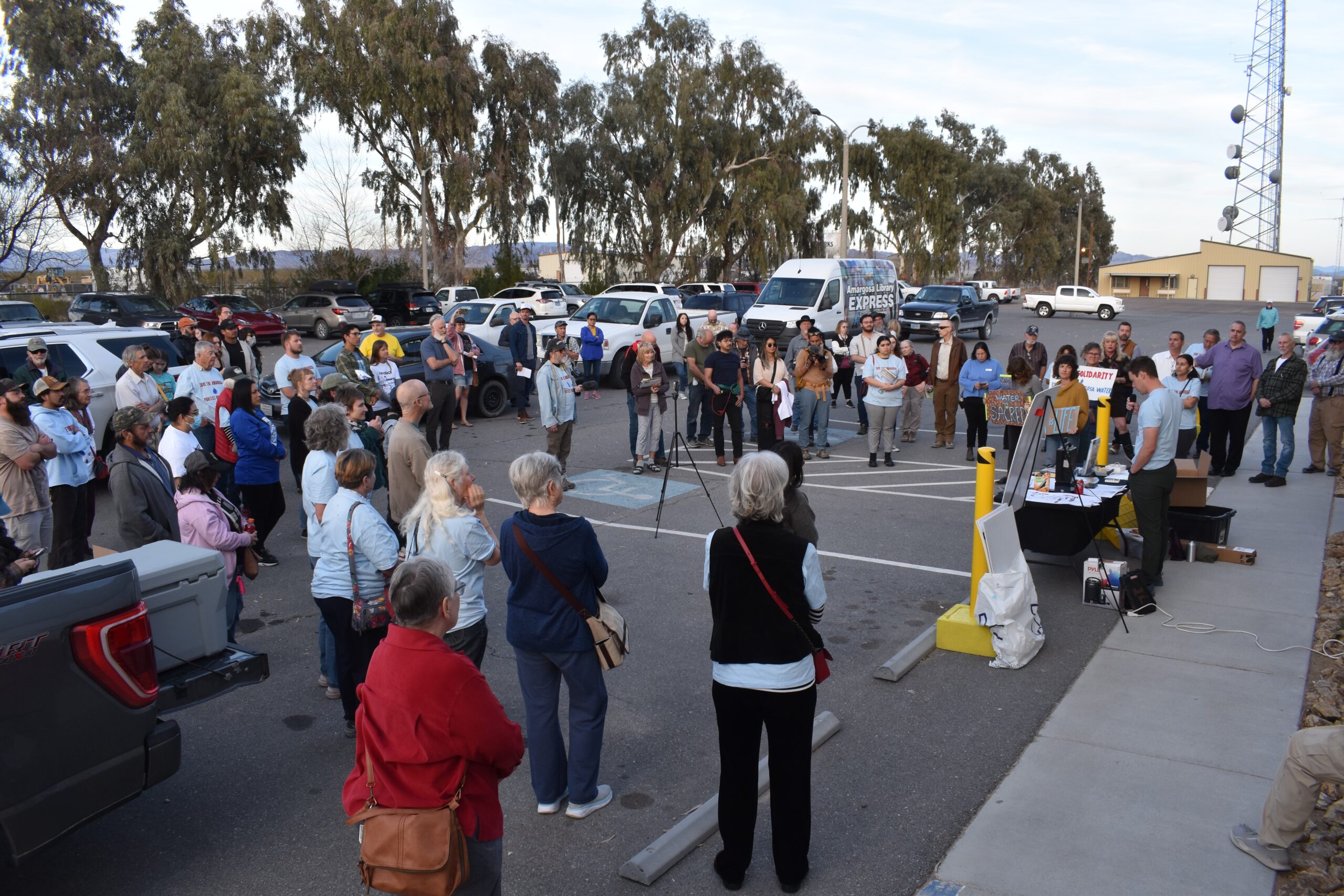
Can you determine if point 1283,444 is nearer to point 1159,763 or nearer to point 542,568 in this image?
point 1159,763

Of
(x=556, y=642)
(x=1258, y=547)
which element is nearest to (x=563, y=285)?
(x=1258, y=547)

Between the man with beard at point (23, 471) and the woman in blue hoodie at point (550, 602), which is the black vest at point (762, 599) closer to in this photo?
the woman in blue hoodie at point (550, 602)

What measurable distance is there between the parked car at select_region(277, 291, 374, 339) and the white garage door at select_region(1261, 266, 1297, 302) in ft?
211

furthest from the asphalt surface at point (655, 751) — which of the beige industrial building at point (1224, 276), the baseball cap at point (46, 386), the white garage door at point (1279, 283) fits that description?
the white garage door at point (1279, 283)

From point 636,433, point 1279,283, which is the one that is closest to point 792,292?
point 636,433

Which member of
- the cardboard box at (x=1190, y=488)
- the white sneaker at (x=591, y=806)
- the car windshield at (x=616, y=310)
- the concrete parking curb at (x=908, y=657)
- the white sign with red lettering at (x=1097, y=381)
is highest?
the car windshield at (x=616, y=310)

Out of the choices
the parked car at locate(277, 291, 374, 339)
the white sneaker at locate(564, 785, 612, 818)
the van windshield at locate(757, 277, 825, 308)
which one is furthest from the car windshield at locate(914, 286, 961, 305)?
the white sneaker at locate(564, 785, 612, 818)

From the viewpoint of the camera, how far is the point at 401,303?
3409cm

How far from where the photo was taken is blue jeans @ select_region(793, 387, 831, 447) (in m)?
12.9

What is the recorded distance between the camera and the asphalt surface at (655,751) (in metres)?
3.95

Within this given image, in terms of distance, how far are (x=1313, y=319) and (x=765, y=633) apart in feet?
108

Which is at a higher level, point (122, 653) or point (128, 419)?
point (128, 419)

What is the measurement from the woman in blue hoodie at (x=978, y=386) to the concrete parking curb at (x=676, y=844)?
8880mm

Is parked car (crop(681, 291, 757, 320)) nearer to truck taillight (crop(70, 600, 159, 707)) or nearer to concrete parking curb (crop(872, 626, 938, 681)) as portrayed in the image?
concrete parking curb (crop(872, 626, 938, 681))
